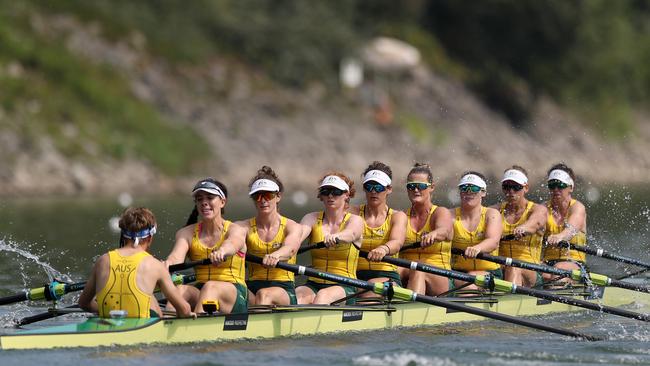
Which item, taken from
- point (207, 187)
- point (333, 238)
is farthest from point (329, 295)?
point (207, 187)

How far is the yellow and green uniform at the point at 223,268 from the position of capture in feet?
36.6

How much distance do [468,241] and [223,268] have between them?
374cm

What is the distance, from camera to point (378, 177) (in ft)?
41.4

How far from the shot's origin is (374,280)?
12.8m

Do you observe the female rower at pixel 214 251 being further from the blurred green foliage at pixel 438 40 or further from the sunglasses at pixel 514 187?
the blurred green foliage at pixel 438 40

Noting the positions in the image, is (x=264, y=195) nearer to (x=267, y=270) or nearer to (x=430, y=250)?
(x=267, y=270)

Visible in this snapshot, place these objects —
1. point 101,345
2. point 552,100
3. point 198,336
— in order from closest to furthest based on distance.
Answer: point 101,345 → point 198,336 → point 552,100

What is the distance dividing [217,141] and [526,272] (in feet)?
63.1

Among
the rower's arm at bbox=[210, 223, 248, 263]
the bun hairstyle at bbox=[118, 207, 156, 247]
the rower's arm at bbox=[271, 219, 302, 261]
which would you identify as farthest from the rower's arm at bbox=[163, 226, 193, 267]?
the bun hairstyle at bbox=[118, 207, 156, 247]

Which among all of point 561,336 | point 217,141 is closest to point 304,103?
point 217,141

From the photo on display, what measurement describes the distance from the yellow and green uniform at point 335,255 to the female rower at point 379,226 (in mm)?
244

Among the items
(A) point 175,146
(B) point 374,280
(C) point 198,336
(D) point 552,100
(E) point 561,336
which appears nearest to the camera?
(C) point 198,336

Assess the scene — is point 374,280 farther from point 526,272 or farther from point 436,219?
point 526,272

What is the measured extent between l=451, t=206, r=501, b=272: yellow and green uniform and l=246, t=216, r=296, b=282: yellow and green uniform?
273 cm
